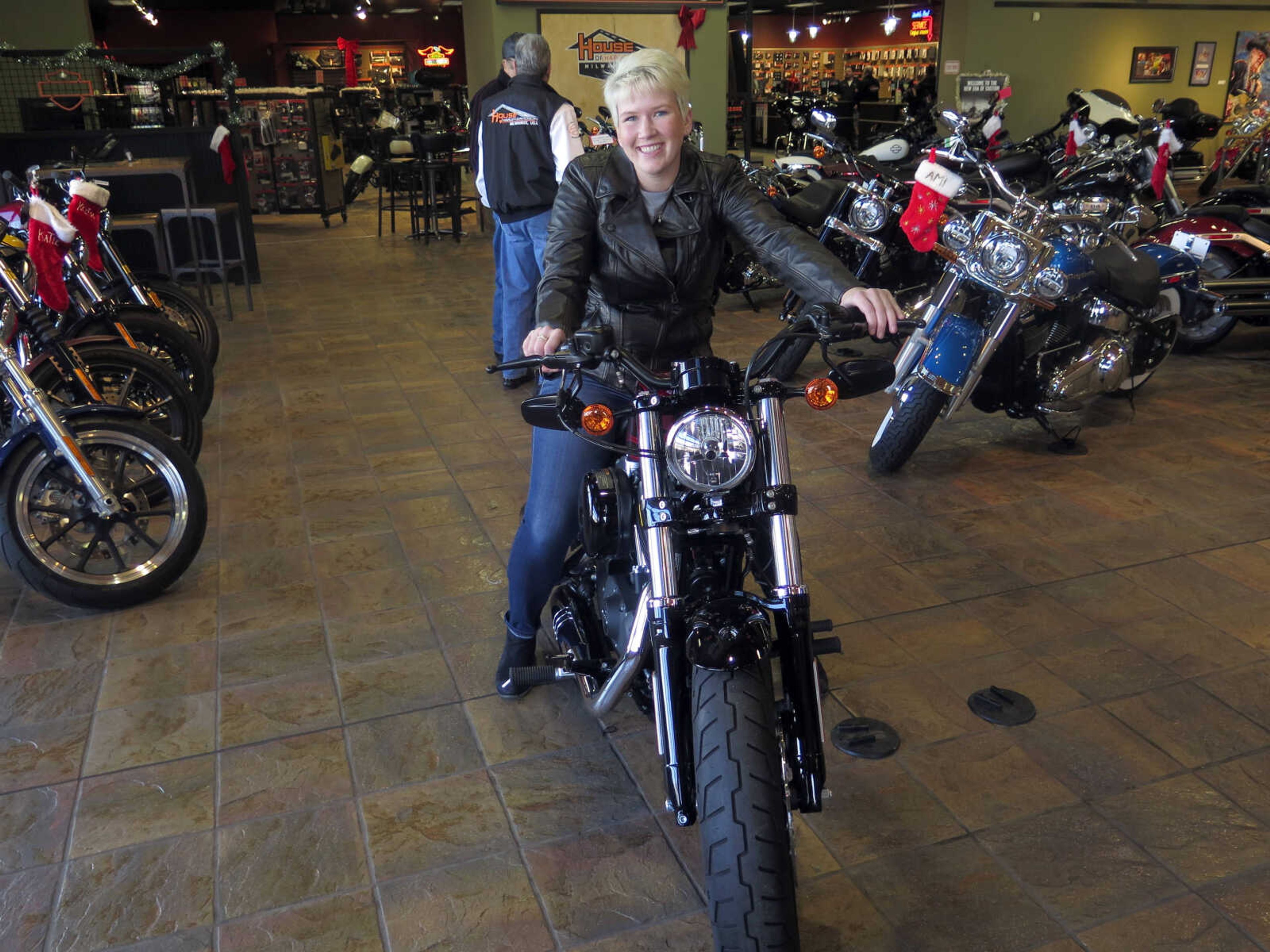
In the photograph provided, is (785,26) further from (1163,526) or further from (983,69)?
(1163,526)

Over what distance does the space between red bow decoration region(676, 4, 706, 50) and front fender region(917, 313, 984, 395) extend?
7183mm

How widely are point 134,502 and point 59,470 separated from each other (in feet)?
0.76

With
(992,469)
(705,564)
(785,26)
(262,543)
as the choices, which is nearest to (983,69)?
(785,26)

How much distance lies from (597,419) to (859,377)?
0.48 metres

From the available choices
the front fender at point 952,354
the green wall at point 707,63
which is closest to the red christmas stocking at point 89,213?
the front fender at point 952,354

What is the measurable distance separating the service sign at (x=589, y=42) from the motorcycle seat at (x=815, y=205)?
4661 mm

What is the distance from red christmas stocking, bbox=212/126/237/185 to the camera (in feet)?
25.7

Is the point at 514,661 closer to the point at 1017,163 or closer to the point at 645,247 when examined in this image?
the point at 645,247

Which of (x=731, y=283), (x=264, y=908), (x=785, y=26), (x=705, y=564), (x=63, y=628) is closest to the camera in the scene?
(x=705, y=564)

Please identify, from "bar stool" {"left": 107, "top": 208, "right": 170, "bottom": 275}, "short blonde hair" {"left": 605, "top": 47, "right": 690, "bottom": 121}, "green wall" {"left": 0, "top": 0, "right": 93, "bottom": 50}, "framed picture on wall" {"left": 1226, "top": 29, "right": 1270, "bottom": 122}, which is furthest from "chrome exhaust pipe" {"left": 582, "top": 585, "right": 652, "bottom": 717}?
"framed picture on wall" {"left": 1226, "top": 29, "right": 1270, "bottom": 122}

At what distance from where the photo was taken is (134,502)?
3246 mm

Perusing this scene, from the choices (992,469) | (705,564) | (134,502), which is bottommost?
(992,469)

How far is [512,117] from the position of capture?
15.9 feet

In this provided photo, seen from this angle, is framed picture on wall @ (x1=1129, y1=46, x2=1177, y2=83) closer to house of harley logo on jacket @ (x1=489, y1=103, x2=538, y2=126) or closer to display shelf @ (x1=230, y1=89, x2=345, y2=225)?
display shelf @ (x1=230, y1=89, x2=345, y2=225)
